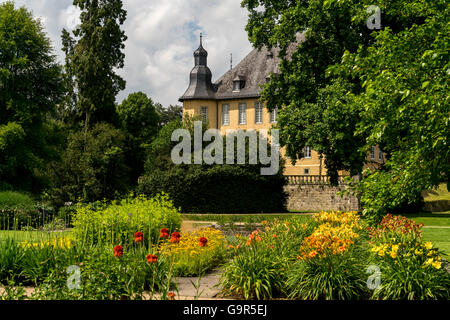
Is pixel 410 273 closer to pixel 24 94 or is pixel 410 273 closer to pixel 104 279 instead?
pixel 104 279

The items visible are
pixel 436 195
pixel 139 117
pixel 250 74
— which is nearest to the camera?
pixel 436 195

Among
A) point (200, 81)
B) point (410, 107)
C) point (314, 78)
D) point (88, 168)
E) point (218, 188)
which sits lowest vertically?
point (218, 188)

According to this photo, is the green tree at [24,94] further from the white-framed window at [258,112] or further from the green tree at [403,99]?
the white-framed window at [258,112]

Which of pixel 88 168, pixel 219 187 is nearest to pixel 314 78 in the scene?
pixel 219 187

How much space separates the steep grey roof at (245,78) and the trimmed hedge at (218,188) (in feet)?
74.8

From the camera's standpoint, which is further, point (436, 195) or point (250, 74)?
point (250, 74)

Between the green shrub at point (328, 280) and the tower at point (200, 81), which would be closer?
the green shrub at point (328, 280)

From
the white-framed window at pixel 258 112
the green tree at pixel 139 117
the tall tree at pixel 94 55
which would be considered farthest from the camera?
Answer: the white-framed window at pixel 258 112

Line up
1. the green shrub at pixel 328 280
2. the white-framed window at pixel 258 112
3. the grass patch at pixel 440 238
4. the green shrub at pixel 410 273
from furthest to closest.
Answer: the white-framed window at pixel 258 112, the grass patch at pixel 440 238, the green shrub at pixel 328 280, the green shrub at pixel 410 273

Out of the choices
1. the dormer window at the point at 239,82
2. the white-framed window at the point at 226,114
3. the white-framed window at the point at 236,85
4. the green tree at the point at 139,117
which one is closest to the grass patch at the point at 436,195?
the dormer window at the point at 239,82

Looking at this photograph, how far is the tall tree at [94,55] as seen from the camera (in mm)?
33938

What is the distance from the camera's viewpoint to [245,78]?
5238cm

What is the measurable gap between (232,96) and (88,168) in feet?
84.9
